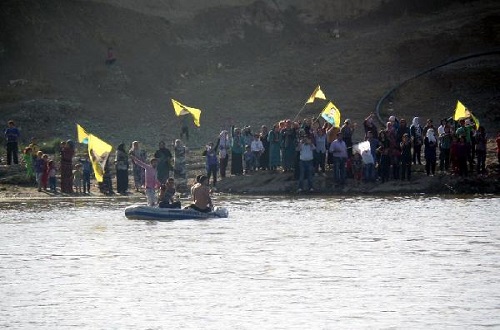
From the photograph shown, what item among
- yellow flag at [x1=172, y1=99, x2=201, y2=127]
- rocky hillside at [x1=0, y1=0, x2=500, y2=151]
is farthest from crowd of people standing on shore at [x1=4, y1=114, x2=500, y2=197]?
rocky hillside at [x1=0, y1=0, x2=500, y2=151]

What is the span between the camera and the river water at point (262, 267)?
19.8 meters

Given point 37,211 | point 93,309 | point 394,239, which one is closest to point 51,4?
point 37,211

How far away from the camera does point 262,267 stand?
24.4m

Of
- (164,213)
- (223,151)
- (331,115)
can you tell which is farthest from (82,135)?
(331,115)

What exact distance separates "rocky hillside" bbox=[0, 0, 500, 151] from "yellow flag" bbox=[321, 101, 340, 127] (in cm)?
737

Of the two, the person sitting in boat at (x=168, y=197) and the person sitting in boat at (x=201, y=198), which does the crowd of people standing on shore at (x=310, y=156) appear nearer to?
the person sitting in boat at (x=168, y=197)

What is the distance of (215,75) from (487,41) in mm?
10943

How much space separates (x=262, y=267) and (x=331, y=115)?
541 inches

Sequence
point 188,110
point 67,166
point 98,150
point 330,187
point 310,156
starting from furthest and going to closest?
point 67,166 → point 188,110 → point 330,187 → point 310,156 → point 98,150

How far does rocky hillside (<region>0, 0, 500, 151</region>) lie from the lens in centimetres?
4719

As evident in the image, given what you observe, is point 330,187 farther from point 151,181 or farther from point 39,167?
point 39,167

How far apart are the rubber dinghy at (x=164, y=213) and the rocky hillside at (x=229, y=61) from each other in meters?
13.3

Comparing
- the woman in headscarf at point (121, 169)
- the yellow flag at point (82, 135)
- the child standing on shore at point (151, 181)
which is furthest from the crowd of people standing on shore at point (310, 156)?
the child standing on shore at point (151, 181)

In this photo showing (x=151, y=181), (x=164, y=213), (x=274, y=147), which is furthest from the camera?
(x=274, y=147)
